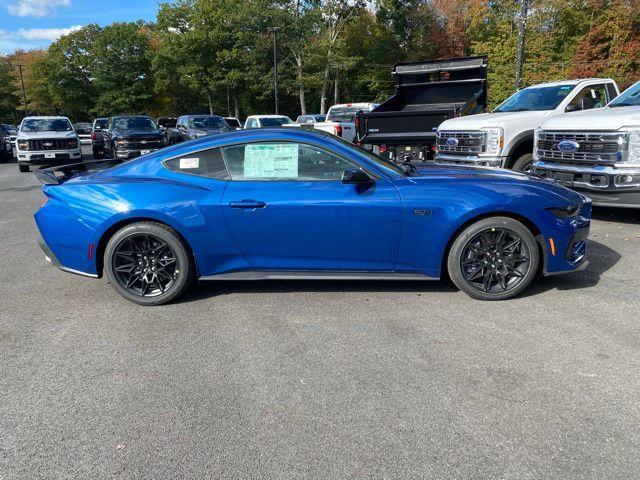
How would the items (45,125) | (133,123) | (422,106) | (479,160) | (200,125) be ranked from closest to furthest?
(479,160)
(422,106)
(45,125)
(133,123)
(200,125)

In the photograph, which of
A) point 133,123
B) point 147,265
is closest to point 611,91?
point 147,265

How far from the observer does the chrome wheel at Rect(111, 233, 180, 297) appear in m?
4.46

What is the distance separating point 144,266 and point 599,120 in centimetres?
615

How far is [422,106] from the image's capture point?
1254cm

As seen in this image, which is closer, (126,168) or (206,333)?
(206,333)

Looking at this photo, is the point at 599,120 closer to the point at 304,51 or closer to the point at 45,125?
the point at 45,125

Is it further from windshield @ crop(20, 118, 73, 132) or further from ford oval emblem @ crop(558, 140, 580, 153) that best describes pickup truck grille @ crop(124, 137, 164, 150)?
ford oval emblem @ crop(558, 140, 580, 153)

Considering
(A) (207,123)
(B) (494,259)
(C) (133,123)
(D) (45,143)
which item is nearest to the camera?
(B) (494,259)

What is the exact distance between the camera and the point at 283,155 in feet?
14.6

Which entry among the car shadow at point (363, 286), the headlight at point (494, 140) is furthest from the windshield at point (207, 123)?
the car shadow at point (363, 286)

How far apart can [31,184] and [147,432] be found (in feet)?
44.4

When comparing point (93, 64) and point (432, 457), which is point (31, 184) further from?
point (93, 64)

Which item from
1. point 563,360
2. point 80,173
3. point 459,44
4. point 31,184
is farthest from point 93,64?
point 563,360

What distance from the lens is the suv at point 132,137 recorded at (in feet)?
56.6
